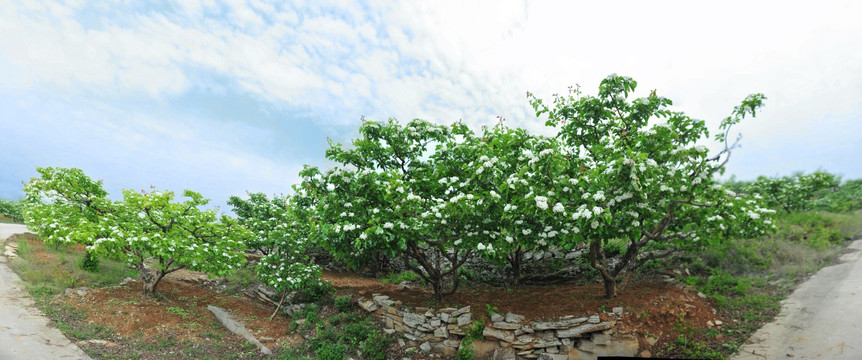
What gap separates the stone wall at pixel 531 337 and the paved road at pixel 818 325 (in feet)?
8.81

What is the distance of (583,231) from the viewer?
7.17 metres

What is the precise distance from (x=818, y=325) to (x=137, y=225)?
1800 cm

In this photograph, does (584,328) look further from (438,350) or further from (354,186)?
(354,186)

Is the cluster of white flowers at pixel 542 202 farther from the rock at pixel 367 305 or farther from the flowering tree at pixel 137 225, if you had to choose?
the flowering tree at pixel 137 225

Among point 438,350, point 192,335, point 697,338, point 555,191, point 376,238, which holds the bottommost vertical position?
point 192,335

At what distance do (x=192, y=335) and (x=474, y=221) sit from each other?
8204mm

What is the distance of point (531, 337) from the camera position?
322 inches

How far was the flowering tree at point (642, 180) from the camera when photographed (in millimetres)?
6898

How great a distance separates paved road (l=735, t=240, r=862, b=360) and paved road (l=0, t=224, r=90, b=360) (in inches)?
586

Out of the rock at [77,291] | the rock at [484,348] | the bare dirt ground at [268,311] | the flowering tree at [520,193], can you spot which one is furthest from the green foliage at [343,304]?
the rock at [77,291]

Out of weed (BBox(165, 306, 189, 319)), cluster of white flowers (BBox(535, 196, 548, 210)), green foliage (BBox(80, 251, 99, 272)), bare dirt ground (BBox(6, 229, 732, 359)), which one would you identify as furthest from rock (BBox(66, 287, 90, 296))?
cluster of white flowers (BBox(535, 196, 548, 210))

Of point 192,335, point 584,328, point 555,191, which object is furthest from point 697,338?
point 192,335

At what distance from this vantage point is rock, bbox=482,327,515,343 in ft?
27.1

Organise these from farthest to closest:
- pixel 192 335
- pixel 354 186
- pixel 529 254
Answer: pixel 529 254, pixel 192 335, pixel 354 186
